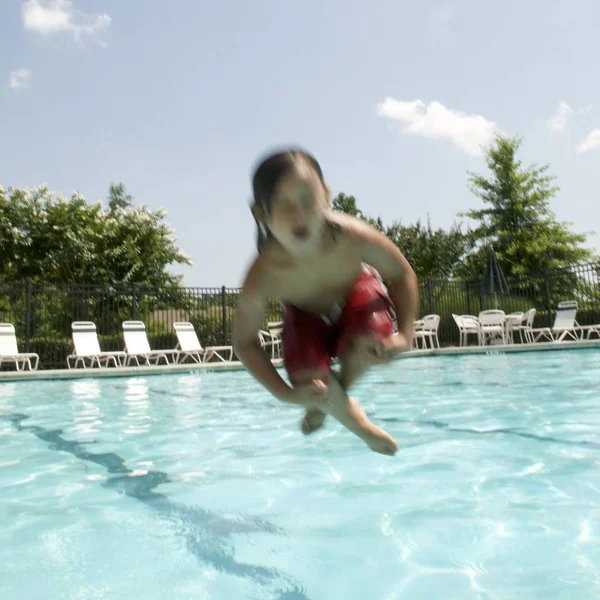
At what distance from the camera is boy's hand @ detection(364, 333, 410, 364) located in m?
1.82

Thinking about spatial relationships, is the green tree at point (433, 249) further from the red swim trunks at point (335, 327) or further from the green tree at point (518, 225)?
the red swim trunks at point (335, 327)

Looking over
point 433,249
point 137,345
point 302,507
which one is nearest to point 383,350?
point 302,507

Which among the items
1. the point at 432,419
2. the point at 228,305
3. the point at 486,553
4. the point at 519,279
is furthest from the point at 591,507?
the point at 519,279

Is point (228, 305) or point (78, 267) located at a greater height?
point (78, 267)

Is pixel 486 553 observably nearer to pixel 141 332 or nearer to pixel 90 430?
pixel 90 430

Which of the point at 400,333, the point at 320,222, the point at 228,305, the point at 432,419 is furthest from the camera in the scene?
the point at 228,305

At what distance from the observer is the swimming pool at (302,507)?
234 centimetres

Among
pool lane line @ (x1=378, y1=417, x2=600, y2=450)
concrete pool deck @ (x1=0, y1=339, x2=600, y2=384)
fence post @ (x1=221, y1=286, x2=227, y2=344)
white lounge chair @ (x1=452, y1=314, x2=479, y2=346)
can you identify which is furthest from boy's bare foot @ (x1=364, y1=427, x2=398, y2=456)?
white lounge chair @ (x1=452, y1=314, x2=479, y2=346)

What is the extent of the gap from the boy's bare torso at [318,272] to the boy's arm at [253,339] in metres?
0.03

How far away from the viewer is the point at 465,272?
89.2 ft

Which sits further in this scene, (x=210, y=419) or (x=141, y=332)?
(x=141, y=332)

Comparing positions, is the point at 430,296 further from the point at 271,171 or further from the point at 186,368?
the point at 271,171

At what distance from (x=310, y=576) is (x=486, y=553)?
75cm

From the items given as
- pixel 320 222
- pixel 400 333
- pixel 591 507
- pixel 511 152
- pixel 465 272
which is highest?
pixel 511 152
